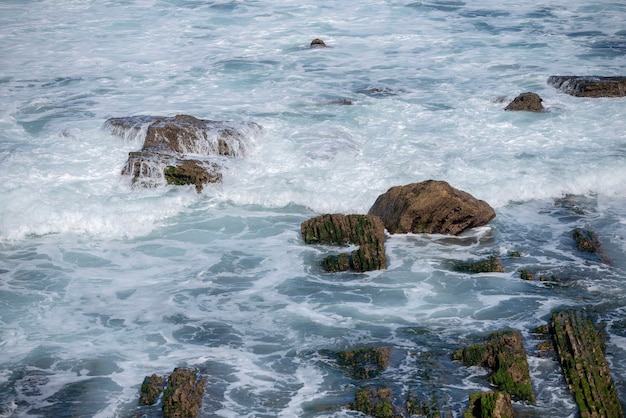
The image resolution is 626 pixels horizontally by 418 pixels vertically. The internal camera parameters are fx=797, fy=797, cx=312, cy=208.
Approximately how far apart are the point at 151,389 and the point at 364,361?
2.29m

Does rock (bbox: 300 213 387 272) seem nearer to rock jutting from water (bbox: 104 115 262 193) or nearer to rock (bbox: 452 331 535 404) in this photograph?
rock (bbox: 452 331 535 404)

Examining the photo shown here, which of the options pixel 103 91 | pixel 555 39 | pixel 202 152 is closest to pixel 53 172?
pixel 202 152

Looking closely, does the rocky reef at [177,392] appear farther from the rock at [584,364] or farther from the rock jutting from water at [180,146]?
the rock jutting from water at [180,146]

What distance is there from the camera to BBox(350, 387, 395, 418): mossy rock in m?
7.74

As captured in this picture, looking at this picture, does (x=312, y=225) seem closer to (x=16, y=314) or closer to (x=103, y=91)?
(x=16, y=314)

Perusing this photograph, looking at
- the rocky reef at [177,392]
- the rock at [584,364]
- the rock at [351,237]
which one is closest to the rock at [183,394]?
the rocky reef at [177,392]

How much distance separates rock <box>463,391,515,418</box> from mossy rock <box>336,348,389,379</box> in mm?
1233

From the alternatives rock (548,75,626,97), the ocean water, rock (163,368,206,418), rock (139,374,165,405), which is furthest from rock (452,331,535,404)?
rock (548,75,626,97)

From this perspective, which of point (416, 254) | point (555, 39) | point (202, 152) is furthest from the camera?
point (555, 39)

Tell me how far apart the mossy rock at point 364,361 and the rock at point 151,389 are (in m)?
1.94

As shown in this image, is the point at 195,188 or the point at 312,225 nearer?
the point at 312,225

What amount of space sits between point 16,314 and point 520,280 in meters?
6.55

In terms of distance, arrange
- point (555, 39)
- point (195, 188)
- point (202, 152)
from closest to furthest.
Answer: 1. point (195, 188)
2. point (202, 152)
3. point (555, 39)

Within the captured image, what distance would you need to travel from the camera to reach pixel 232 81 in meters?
20.2
